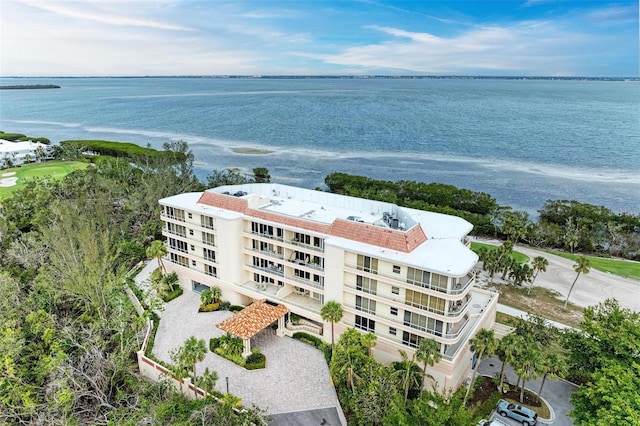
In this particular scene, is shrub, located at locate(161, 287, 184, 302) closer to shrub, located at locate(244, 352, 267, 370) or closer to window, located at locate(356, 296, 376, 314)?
shrub, located at locate(244, 352, 267, 370)

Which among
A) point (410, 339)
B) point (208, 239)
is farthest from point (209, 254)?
point (410, 339)

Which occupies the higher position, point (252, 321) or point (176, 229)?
point (176, 229)

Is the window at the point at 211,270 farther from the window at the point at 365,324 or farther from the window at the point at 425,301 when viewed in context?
the window at the point at 425,301

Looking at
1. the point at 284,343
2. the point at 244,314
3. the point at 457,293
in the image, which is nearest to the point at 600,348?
the point at 457,293

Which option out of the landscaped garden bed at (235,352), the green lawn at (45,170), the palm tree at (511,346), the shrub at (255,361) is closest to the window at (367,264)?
the palm tree at (511,346)

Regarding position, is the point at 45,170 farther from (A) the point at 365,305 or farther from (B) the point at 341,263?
(A) the point at 365,305

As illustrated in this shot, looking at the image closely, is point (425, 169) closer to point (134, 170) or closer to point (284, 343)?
point (134, 170)
